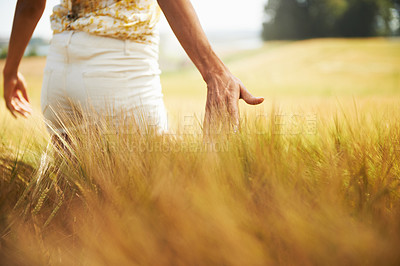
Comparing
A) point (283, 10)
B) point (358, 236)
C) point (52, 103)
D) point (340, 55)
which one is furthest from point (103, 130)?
point (283, 10)

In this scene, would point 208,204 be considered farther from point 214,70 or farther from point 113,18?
point 113,18

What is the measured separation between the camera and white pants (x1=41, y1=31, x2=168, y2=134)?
783 mm

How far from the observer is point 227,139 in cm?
53

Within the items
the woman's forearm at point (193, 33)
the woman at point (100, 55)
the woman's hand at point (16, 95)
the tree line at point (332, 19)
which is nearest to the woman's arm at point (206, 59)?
the woman's forearm at point (193, 33)

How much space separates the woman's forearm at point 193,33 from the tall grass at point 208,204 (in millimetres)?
148

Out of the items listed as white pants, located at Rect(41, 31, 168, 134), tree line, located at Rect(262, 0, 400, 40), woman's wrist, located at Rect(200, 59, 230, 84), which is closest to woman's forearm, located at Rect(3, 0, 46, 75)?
white pants, located at Rect(41, 31, 168, 134)

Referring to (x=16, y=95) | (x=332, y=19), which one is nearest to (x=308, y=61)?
(x=16, y=95)

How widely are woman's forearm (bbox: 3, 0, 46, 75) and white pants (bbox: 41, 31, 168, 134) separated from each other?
0.11 metres

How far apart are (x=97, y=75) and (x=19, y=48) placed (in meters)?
0.35

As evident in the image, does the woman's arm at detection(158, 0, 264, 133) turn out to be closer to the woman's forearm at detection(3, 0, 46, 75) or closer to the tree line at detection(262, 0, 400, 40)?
the woman's forearm at detection(3, 0, 46, 75)

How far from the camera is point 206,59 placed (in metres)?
0.60

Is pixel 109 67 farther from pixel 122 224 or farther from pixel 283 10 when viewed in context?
pixel 283 10

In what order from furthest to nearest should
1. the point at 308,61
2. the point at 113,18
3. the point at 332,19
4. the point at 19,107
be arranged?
1. the point at 332,19
2. the point at 308,61
3. the point at 19,107
4. the point at 113,18

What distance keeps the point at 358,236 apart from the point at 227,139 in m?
0.25
